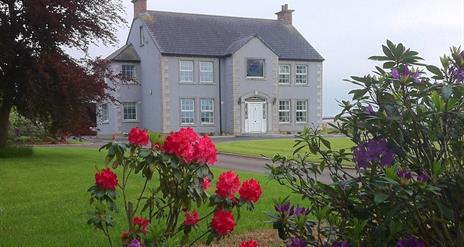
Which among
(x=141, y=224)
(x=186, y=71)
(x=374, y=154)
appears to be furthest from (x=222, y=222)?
(x=186, y=71)

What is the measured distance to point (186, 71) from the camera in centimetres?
3400

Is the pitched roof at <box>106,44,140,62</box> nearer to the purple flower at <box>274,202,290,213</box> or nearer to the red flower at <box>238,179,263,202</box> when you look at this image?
the red flower at <box>238,179,263,202</box>

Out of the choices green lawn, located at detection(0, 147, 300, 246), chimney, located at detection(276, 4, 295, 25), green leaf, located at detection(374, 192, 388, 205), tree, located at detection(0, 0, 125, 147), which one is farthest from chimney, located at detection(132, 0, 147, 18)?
green leaf, located at detection(374, 192, 388, 205)

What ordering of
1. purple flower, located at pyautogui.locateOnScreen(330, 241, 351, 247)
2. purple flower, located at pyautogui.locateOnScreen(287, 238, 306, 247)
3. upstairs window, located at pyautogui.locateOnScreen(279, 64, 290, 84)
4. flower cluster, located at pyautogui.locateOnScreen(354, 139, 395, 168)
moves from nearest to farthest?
flower cluster, located at pyautogui.locateOnScreen(354, 139, 395, 168) < purple flower, located at pyautogui.locateOnScreen(330, 241, 351, 247) < purple flower, located at pyautogui.locateOnScreen(287, 238, 306, 247) < upstairs window, located at pyautogui.locateOnScreen(279, 64, 290, 84)

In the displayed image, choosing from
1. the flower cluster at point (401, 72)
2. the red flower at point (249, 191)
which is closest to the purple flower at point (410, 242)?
the flower cluster at point (401, 72)

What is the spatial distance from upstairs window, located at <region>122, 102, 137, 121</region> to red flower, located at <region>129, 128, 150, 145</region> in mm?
32585

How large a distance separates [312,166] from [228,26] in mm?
34394

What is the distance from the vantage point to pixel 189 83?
112 feet

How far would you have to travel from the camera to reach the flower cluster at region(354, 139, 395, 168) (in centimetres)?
289

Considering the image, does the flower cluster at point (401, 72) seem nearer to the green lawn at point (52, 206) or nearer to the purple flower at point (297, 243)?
the purple flower at point (297, 243)

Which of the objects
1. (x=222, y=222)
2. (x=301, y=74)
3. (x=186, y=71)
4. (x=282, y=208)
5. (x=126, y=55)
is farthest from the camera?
(x=301, y=74)

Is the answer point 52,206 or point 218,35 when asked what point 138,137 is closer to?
point 52,206

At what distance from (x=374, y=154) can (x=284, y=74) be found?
1342 inches

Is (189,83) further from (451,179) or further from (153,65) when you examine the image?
(451,179)
